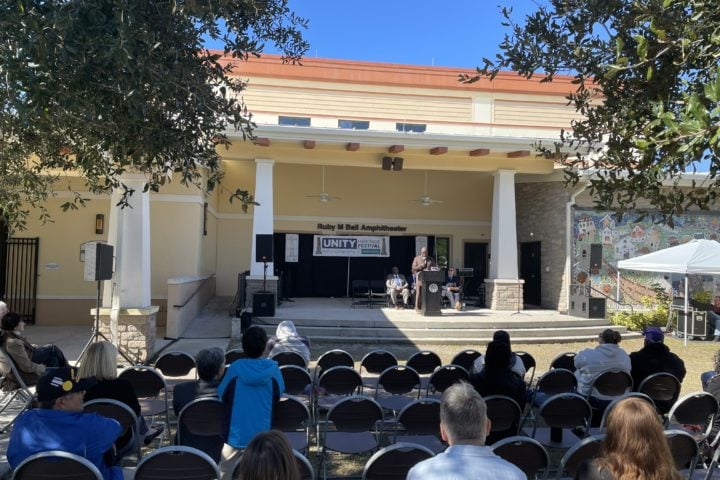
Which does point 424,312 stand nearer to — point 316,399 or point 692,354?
point 692,354

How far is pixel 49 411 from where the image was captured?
109 inches

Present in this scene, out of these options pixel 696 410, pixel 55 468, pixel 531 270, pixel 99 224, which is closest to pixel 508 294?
pixel 531 270

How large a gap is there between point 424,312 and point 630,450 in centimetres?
1088

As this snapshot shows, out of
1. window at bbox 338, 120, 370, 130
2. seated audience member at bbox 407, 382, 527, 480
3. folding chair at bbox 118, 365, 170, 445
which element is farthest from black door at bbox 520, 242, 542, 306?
seated audience member at bbox 407, 382, 527, 480

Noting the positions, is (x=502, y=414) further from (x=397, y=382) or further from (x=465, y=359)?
(x=465, y=359)

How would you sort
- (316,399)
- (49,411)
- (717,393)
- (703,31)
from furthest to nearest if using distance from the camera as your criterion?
(316,399) < (717,393) < (703,31) < (49,411)

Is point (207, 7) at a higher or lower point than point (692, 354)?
higher

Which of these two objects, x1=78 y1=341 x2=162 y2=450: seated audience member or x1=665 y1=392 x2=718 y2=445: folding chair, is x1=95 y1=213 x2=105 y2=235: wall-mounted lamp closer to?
x1=78 y1=341 x2=162 y2=450: seated audience member

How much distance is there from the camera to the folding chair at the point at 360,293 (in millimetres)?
15984

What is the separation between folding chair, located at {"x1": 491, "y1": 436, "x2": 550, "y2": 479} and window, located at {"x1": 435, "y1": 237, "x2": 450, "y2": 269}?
51.0ft

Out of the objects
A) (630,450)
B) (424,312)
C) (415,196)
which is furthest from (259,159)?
(630,450)

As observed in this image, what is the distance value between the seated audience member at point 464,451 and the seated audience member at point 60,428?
5.73 ft

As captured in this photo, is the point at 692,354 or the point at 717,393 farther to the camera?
the point at 692,354

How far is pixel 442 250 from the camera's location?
18.6 metres
